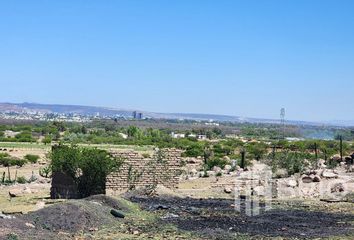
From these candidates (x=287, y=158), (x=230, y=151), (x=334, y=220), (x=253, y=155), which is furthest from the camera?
(x=230, y=151)

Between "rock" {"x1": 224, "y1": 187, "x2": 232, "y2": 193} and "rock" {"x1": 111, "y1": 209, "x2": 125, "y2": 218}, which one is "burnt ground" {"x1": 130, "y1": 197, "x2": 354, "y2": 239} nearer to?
"rock" {"x1": 111, "y1": 209, "x2": 125, "y2": 218}

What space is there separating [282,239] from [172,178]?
12376 mm

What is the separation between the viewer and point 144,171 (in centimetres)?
2928

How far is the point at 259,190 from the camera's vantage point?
99.5 ft

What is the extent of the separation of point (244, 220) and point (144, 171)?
8163 mm

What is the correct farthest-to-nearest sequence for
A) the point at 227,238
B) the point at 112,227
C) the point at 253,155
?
the point at 253,155, the point at 112,227, the point at 227,238

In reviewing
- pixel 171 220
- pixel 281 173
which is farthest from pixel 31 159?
pixel 171 220

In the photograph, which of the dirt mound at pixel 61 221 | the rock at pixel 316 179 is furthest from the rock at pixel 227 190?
the dirt mound at pixel 61 221

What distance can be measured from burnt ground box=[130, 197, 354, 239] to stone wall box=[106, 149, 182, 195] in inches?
87.9

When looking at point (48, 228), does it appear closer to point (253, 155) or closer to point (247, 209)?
point (247, 209)

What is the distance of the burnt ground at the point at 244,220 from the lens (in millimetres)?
19266

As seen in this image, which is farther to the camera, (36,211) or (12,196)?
(12,196)

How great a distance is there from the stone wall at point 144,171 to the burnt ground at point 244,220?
2232mm

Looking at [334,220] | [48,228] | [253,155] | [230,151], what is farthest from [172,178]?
[230,151]
